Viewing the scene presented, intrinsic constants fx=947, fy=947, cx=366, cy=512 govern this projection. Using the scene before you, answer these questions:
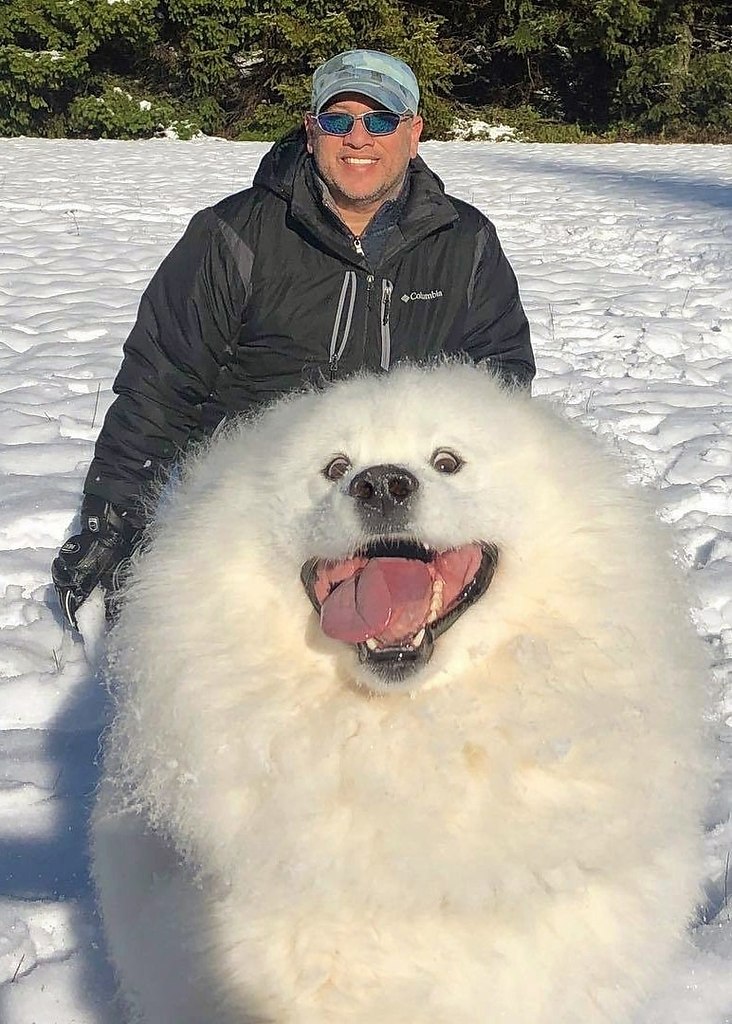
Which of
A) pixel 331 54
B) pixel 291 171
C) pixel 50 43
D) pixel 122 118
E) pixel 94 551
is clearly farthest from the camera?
pixel 50 43

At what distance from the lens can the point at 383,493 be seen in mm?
1447

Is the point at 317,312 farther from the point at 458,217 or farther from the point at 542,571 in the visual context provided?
the point at 542,571

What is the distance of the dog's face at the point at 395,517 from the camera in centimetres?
145

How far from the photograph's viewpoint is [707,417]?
4.74 meters

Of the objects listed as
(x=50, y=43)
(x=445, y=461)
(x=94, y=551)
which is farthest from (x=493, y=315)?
(x=50, y=43)

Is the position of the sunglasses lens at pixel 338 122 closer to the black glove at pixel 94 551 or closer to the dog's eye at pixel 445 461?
the black glove at pixel 94 551

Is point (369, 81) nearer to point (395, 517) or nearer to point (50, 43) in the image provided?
point (395, 517)

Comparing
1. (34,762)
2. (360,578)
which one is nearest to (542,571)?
(360,578)

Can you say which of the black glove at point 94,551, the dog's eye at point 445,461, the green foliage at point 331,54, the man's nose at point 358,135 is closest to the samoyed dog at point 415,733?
the dog's eye at point 445,461

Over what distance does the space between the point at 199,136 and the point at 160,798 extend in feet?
70.9

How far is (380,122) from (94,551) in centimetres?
150

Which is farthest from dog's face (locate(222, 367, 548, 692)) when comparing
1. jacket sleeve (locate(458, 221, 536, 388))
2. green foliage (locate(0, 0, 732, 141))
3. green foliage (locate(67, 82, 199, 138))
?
green foliage (locate(67, 82, 199, 138))

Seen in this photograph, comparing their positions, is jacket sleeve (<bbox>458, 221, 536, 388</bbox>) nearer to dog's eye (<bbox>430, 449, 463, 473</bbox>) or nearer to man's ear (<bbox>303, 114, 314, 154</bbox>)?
man's ear (<bbox>303, 114, 314, 154</bbox>)

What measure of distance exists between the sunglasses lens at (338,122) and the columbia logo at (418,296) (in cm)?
50
